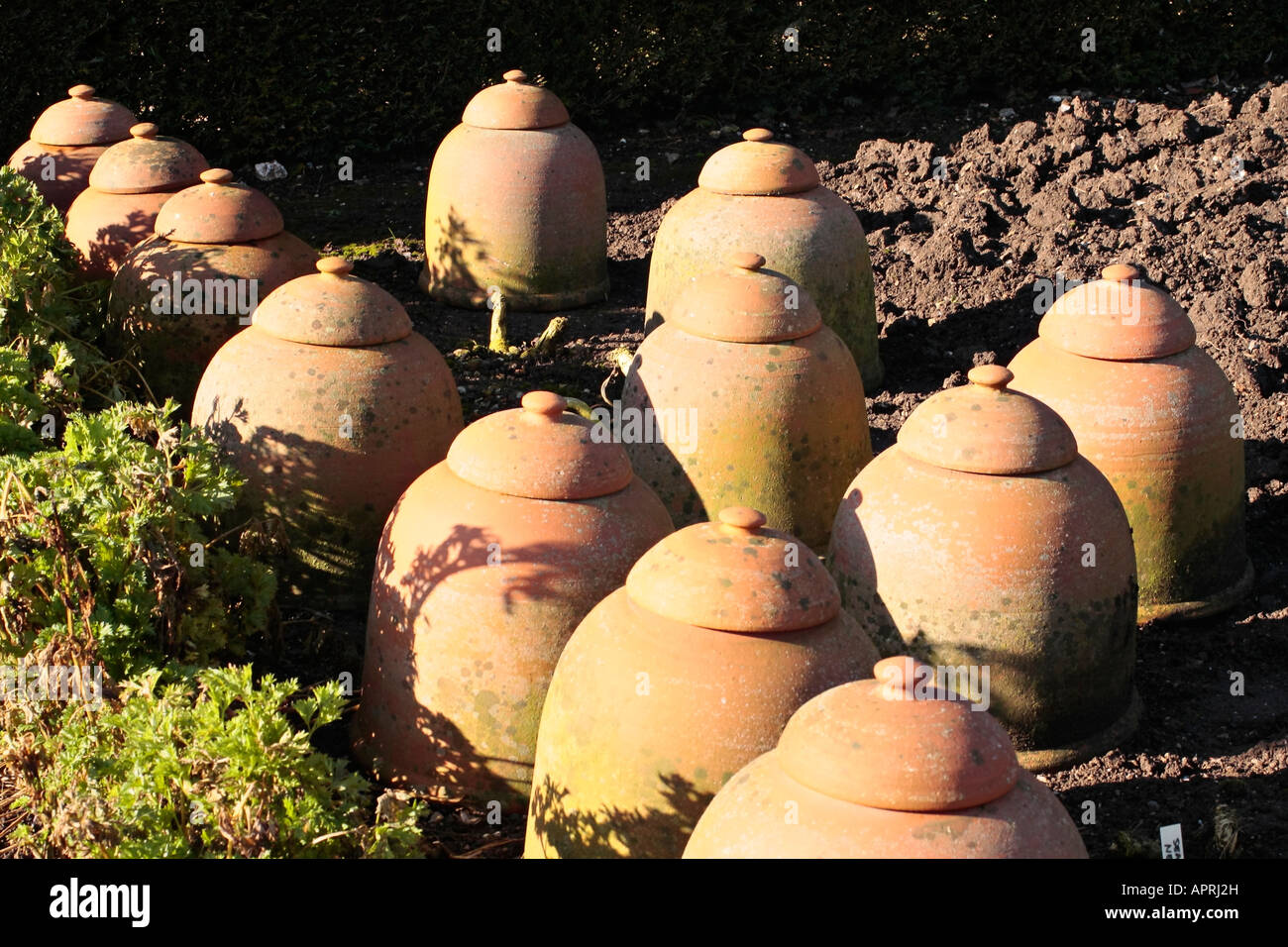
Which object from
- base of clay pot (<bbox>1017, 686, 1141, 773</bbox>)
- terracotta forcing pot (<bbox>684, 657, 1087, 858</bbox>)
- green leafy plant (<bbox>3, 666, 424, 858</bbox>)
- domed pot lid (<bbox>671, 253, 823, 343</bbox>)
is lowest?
base of clay pot (<bbox>1017, 686, 1141, 773</bbox>)

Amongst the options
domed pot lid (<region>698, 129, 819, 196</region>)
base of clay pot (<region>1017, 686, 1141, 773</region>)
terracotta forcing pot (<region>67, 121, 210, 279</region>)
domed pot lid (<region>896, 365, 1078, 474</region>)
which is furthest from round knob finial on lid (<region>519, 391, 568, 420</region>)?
terracotta forcing pot (<region>67, 121, 210, 279</region>)

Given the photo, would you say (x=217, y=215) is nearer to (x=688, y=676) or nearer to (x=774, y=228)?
(x=774, y=228)

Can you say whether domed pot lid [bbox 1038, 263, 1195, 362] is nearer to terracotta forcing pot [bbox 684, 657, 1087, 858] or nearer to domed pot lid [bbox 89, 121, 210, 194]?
terracotta forcing pot [bbox 684, 657, 1087, 858]

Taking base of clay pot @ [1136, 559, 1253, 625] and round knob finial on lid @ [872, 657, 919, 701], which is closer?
round knob finial on lid @ [872, 657, 919, 701]

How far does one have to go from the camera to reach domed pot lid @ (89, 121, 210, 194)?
8.13 m

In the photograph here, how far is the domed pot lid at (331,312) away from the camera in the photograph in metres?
5.95

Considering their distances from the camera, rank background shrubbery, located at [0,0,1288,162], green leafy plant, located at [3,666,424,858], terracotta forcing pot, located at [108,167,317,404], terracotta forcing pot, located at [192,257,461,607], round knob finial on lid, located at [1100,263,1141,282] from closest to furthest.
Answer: green leafy plant, located at [3,666,424,858]
terracotta forcing pot, located at [192,257,461,607]
round knob finial on lid, located at [1100,263,1141,282]
terracotta forcing pot, located at [108,167,317,404]
background shrubbery, located at [0,0,1288,162]

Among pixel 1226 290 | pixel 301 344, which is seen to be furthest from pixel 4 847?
pixel 1226 290

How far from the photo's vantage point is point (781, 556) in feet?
13.4

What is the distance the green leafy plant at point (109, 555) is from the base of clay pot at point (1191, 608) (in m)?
3.69

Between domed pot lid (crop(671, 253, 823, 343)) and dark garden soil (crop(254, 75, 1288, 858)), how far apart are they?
1.91 m

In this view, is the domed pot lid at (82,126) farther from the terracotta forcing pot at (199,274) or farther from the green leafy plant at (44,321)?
the terracotta forcing pot at (199,274)

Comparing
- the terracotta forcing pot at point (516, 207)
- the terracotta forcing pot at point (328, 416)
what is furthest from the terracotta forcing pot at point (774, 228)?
the terracotta forcing pot at point (328, 416)

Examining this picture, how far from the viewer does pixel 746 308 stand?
6074 mm
